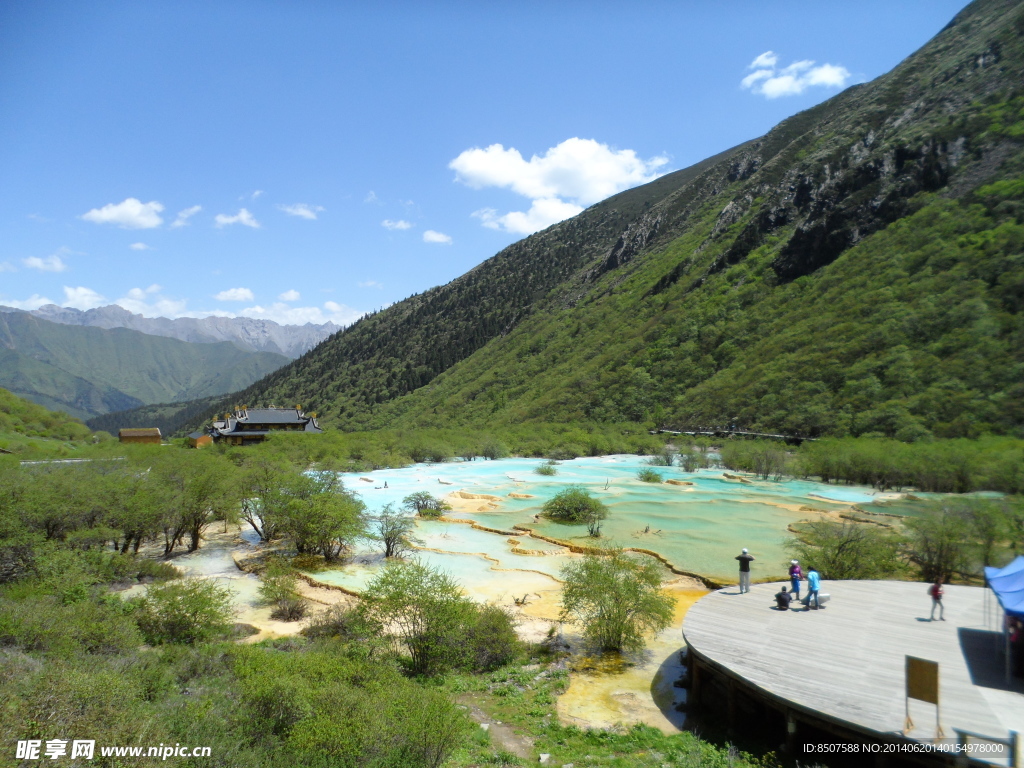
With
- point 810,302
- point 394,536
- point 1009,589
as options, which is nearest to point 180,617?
point 394,536

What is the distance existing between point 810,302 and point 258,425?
78.9 metres

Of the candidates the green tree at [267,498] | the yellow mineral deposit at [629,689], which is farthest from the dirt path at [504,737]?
the green tree at [267,498]

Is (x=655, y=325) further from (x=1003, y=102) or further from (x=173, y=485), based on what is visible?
(x=173, y=485)

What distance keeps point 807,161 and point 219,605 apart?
12488cm

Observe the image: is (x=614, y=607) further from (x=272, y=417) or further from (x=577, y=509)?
(x=272, y=417)

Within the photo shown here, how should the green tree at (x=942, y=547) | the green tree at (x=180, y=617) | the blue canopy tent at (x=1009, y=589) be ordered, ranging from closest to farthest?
the blue canopy tent at (x=1009, y=589)
the green tree at (x=180, y=617)
the green tree at (x=942, y=547)

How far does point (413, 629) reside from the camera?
14.3m

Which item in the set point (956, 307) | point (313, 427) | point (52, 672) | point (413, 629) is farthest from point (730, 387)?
point (52, 672)

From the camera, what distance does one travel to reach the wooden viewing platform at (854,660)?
852 centimetres

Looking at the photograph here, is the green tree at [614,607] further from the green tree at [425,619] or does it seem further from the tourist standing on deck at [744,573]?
the green tree at [425,619]

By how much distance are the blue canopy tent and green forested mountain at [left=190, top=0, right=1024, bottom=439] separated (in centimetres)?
4229

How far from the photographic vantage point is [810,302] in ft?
246

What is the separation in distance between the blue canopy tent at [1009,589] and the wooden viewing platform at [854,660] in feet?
3.38

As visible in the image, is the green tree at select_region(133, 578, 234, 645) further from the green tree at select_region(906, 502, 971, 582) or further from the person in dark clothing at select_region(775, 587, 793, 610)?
the green tree at select_region(906, 502, 971, 582)
